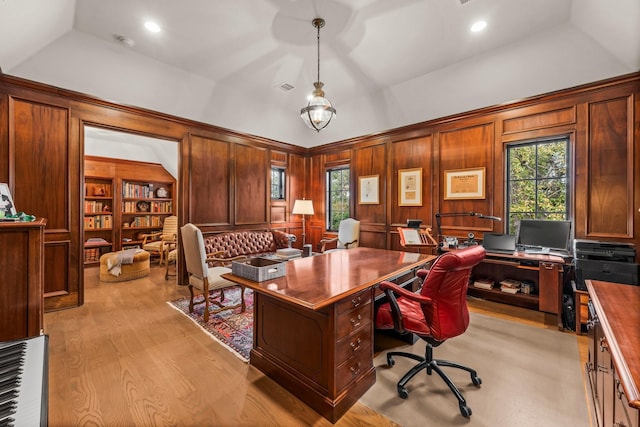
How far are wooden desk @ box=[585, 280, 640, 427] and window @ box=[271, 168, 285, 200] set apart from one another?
5279mm

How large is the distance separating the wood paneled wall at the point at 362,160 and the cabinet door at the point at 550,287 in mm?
733

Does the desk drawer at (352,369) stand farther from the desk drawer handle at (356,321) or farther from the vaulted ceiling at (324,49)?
the vaulted ceiling at (324,49)

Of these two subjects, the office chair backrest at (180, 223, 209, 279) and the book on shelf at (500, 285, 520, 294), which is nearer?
the office chair backrest at (180, 223, 209, 279)

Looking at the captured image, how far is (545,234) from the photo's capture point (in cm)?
352

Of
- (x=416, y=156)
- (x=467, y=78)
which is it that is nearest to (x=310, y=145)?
(x=416, y=156)

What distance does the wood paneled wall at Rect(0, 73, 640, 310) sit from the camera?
3.16 m

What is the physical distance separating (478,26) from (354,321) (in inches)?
136

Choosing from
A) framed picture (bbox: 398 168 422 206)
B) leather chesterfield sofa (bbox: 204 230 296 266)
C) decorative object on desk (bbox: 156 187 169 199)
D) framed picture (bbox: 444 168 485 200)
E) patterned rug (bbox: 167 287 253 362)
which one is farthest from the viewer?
decorative object on desk (bbox: 156 187 169 199)

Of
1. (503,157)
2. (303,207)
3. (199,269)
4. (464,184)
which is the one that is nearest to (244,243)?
(303,207)

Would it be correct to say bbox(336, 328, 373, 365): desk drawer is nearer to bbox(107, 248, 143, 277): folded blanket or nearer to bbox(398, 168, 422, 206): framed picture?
bbox(398, 168, 422, 206): framed picture

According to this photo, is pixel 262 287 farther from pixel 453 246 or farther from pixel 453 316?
pixel 453 246

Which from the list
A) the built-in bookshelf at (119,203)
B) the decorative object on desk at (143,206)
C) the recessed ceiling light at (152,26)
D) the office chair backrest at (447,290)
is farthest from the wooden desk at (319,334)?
the decorative object on desk at (143,206)

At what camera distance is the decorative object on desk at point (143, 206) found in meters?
6.60

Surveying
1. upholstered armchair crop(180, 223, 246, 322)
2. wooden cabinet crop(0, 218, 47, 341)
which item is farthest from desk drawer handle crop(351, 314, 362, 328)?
wooden cabinet crop(0, 218, 47, 341)
